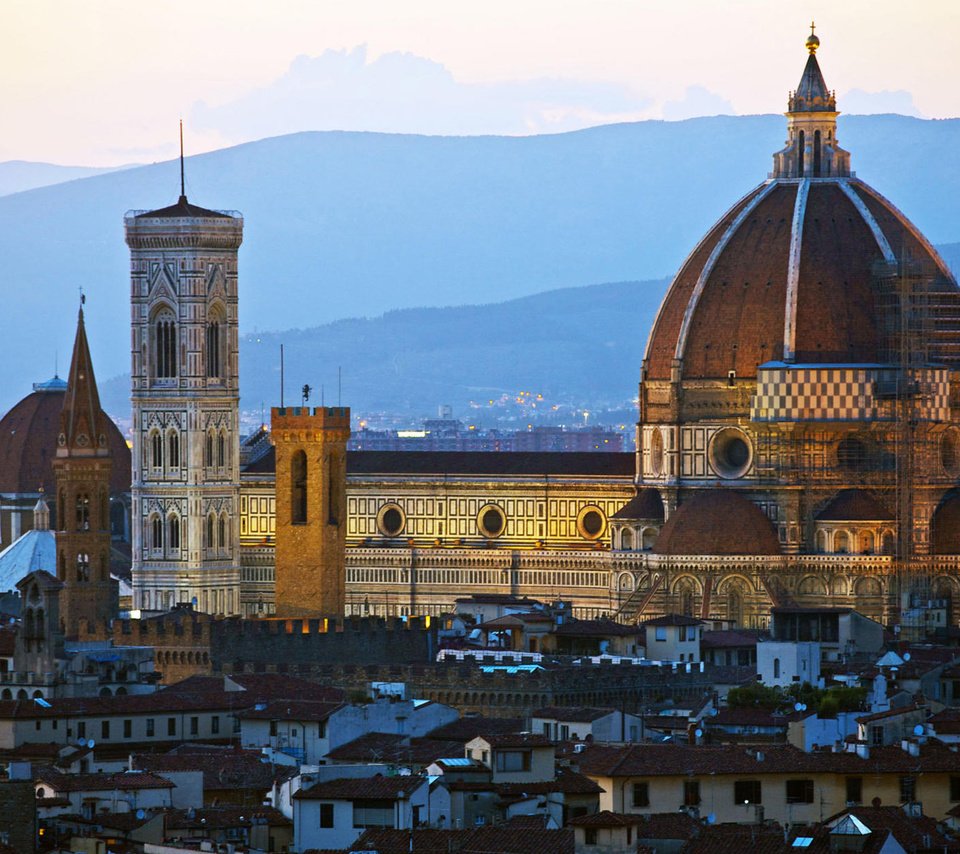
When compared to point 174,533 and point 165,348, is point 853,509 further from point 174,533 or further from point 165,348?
point 165,348

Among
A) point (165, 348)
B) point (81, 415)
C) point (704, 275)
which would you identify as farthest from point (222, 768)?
point (165, 348)

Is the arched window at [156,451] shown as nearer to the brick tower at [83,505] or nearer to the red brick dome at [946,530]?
the brick tower at [83,505]

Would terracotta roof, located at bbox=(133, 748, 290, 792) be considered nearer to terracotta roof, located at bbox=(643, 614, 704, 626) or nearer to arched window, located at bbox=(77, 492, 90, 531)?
terracotta roof, located at bbox=(643, 614, 704, 626)

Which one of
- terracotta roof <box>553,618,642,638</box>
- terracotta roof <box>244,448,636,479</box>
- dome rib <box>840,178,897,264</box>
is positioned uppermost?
dome rib <box>840,178,897,264</box>

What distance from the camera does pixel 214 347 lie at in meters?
141

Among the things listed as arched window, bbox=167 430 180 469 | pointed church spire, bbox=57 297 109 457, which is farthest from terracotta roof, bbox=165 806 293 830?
arched window, bbox=167 430 180 469

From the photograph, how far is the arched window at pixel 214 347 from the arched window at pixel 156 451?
2.68 metres

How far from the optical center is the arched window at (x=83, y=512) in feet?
414

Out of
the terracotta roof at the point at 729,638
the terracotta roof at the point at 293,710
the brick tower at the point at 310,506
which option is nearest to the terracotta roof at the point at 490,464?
the brick tower at the point at 310,506

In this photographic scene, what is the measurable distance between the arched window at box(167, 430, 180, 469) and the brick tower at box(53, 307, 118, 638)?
5.79 metres

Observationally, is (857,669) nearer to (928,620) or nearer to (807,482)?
(928,620)

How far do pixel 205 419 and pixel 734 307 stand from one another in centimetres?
1975

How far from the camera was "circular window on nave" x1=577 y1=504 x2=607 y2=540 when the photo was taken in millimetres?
136875

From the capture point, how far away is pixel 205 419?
5546 inches
